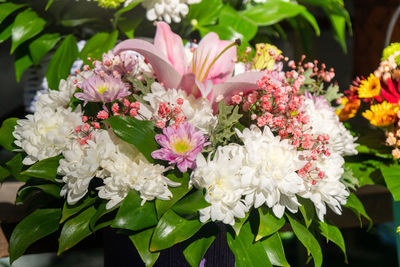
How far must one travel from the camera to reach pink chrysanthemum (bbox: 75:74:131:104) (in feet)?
2.13

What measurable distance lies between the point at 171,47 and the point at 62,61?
0.38 meters

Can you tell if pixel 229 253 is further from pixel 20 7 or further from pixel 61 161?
pixel 20 7

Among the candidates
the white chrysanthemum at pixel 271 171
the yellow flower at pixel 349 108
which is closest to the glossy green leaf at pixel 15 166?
the white chrysanthemum at pixel 271 171

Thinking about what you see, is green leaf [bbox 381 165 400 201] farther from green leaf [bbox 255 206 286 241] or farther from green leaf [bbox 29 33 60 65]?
green leaf [bbox 29 33 60 65]

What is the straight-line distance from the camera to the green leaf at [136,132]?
1.98ft

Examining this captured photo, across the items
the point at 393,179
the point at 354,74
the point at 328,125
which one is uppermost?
the point at 328,125

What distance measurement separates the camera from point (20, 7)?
108 centimetres

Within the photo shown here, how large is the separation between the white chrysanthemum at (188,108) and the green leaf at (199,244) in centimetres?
12

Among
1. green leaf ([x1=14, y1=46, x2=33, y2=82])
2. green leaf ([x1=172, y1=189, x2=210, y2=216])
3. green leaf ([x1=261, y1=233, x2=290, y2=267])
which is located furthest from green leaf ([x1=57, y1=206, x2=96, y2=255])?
green leaf ([x1=14, y1=46, x2=33, y2=82])

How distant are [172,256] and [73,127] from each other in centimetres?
22

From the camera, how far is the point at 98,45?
0.99 metres

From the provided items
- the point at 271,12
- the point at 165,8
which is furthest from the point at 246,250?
the point at 271,12

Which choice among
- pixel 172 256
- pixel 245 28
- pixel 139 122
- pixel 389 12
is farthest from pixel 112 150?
pixel 389 12

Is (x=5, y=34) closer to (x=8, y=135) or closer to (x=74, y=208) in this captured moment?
(x=8, y=135)
